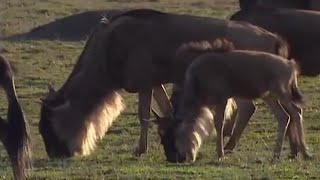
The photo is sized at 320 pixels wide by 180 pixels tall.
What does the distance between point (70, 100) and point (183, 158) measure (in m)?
2.03

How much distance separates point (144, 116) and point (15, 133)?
3629 mm

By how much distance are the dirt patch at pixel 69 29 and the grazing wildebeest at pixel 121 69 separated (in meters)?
15.2

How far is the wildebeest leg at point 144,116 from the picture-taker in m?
13.2

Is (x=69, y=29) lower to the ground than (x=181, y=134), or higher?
lower

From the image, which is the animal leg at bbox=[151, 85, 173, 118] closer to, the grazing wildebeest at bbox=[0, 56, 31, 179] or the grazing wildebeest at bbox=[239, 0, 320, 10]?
the grazing wildebeest at bbox=[239, 0, 320, 10]

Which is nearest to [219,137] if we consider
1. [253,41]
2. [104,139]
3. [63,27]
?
[253,41]

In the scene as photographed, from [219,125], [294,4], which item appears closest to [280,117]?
[219,125]

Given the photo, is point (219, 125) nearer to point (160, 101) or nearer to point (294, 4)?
point (160, 101)

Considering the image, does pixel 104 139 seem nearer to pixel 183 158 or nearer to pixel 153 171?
pixel 183 158

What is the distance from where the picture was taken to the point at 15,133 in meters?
10.1

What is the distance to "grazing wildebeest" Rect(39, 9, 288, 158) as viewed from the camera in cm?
1332

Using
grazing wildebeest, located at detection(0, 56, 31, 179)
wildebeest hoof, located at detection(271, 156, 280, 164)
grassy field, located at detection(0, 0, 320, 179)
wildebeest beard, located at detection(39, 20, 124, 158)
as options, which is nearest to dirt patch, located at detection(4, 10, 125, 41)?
grassy field, located at detection(0, 0, 320, 179)

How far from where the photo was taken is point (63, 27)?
29.8m

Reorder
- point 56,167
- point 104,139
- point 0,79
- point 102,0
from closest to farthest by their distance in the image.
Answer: point 0,79
point 56,167
point 104,139
point 102,0
